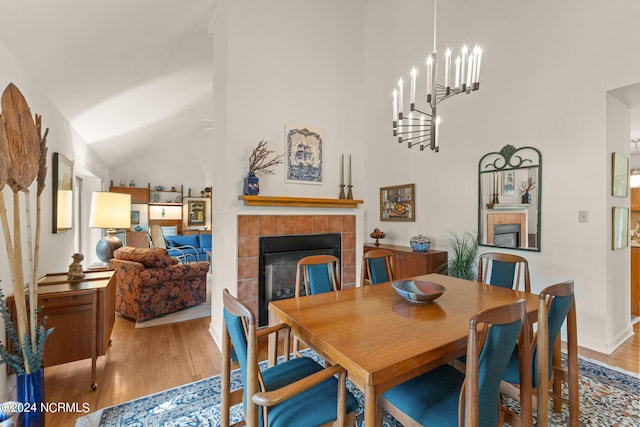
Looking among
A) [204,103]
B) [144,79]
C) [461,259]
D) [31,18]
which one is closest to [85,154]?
[144,79]

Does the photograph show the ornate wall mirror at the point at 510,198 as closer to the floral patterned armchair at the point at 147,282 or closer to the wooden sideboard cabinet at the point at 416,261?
the wooden sideboard cabinet at the point at 416,261

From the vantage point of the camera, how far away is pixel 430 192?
4309 mm

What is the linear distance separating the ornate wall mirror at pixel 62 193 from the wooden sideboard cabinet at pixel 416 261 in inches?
142

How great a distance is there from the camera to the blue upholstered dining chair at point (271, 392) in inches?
42.7

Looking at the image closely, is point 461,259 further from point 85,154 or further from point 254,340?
point 85,154

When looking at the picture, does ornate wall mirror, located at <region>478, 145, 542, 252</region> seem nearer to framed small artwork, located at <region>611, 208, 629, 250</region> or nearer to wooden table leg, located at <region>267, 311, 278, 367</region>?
framed small artwork, located at <region>611, 208, 629, 250</region>

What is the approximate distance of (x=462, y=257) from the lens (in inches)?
146

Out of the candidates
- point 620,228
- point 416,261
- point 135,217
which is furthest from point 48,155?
point 135,217

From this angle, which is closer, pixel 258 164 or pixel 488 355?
pixel 488 355

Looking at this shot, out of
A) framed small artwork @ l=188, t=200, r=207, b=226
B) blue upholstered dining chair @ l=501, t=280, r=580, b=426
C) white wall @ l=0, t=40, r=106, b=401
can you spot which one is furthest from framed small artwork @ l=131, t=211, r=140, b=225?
blue upholstered dining chair @ l=501, t=280, r=580, b=426

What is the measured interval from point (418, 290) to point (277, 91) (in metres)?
2.39

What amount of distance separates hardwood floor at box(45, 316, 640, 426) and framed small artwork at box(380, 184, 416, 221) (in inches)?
99.7

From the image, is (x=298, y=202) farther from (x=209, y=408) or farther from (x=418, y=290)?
(x=209, y=408)

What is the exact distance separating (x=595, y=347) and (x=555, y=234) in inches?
42.4
